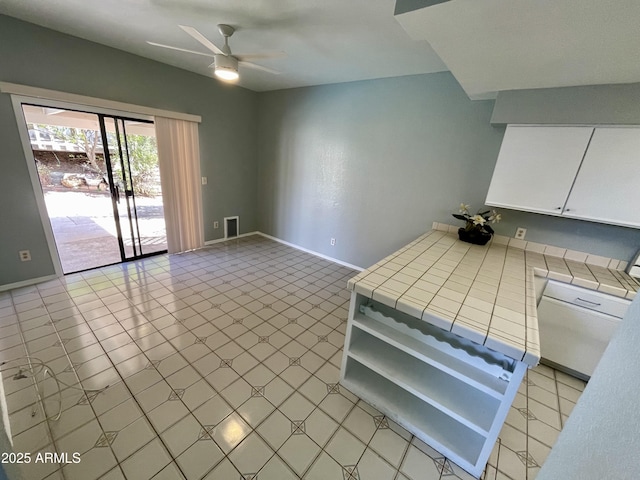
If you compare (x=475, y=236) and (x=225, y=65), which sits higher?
(x=225, y=65)

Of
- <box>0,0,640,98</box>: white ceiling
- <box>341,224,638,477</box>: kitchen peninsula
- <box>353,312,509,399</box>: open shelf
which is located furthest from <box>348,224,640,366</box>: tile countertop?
<box>0,0,640,98</box>: white ceiling

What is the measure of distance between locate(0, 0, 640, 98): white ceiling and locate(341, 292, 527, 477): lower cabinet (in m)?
1.52

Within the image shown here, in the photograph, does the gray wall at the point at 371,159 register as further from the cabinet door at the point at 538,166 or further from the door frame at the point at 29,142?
the door frame at the point at 29,142

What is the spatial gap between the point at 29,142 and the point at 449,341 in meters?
4.16

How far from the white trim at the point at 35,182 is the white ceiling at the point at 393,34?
832 millimetres

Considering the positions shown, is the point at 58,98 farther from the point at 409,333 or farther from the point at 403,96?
the point at 409,333

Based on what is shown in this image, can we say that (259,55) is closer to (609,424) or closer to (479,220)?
(479,220)

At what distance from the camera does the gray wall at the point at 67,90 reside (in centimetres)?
237

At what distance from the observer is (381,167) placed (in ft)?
10.6

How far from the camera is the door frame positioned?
2432mm

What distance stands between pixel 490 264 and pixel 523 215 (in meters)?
0.85

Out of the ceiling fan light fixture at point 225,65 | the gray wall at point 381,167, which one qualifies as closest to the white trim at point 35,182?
the ceiling fan light fixture at point 225,65

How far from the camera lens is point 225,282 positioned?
3.15 meters

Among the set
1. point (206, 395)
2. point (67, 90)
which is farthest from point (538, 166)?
Result: point (67, 90)
